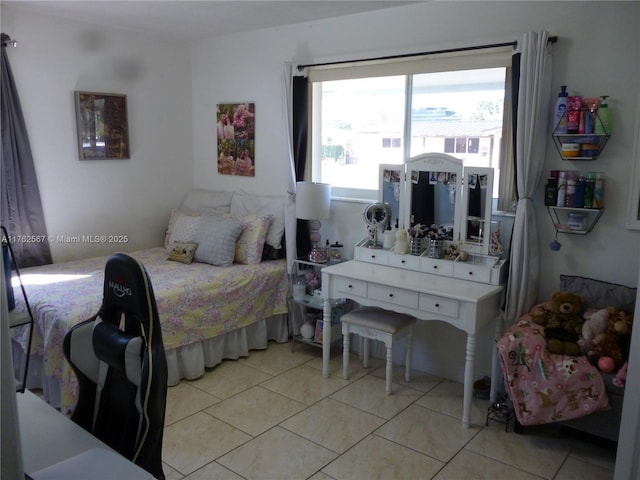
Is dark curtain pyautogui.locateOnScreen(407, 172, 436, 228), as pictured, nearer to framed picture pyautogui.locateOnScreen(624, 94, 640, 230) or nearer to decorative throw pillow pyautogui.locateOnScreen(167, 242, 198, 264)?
framed picture pyautogui.locateOnScreen(624, 94, 640, 230)

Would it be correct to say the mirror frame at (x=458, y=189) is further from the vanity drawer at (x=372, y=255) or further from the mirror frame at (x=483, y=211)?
the vanity drawer at (x=372, y=255)

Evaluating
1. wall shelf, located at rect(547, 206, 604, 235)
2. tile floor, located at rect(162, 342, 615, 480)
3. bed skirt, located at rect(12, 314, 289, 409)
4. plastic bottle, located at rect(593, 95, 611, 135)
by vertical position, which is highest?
plastic bottle, located at rect(593, 95, 611, 135)

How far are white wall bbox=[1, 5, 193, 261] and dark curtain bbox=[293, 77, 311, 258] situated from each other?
1.33 m

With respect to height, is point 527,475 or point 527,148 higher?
point 527,148

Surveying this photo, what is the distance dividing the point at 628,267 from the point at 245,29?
3.17m

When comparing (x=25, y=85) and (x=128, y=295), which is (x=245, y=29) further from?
(x=128, y=295)

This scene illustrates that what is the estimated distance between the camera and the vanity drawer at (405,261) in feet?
11.1

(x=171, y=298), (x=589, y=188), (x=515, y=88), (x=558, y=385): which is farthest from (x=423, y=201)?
(x=171, y=298)

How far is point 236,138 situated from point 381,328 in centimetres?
214

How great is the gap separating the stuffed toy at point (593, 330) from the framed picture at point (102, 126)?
3.57m

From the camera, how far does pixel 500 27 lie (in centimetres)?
310

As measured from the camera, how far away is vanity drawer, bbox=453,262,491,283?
313 centimetres

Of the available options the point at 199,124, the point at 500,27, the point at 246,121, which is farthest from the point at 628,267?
the point at 199,124

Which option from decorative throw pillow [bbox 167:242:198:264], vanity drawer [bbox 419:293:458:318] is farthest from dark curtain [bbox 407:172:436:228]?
decorative throw pillow [bbox 167:242:198:264]
